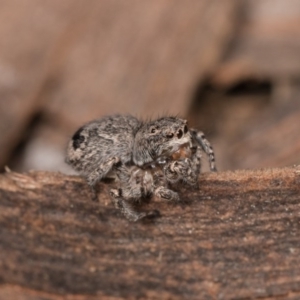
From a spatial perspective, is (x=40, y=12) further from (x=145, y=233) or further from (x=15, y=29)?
(x=145, y=233)

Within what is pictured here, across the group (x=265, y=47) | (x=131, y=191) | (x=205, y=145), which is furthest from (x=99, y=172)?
(x=265, y=47)

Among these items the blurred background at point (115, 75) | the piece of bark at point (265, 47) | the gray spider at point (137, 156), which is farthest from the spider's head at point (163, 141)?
the piece of bark at point (265, 47)

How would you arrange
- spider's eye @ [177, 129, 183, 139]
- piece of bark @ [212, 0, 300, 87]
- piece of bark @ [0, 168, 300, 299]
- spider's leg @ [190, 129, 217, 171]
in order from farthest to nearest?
piece of bark @ [212, 0, 300, 87]
spider's leg @ [190, 129, 217, 171]
spider's eye @ [177, 129, 183, 139]
piece of bark @ [0, 168, 300, 299]

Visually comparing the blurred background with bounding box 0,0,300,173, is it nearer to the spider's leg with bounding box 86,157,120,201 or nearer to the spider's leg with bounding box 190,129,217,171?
the spider's leg with bounding box 190,129,217,171

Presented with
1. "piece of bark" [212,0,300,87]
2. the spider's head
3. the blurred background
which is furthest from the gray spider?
"piece of bark" [212,0,300,87]

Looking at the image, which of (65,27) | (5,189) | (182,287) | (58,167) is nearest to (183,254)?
(182,287)

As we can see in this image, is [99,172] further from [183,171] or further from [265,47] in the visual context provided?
[265,47]
